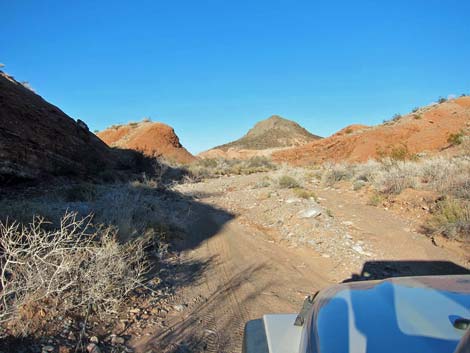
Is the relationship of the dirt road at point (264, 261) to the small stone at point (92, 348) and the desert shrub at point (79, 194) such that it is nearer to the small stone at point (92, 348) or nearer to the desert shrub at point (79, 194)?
the small stone at point (92, 348)

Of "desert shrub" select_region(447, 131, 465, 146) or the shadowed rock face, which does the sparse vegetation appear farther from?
"desert shrub" select_region(447, 131, 465, 146)

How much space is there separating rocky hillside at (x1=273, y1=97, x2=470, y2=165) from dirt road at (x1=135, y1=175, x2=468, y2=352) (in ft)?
47.7

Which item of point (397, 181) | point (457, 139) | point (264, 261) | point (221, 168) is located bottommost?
point (264, 261)

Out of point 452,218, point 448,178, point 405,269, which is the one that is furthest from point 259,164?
point 405,269

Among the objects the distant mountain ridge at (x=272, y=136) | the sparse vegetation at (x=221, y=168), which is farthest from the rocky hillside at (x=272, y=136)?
the sparse vegetation at (x=221, y=168)

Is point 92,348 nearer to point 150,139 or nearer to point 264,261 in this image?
point 264,261

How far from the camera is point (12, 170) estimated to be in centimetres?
1078

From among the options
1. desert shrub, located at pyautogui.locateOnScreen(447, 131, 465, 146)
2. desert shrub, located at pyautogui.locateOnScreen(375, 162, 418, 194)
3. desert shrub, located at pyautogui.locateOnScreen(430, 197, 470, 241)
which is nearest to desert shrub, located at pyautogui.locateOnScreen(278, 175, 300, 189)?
desert shrub, located at pyautogui.locateOnScreen(375, 162, 418, 194)

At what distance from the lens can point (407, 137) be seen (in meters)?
26.2

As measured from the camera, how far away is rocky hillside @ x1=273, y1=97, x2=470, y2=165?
24047 millimetres

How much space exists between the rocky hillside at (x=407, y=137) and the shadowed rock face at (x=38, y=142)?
662 inches

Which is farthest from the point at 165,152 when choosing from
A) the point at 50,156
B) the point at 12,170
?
the point at 12,170

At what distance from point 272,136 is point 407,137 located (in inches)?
1480

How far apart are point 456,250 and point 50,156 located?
12822mm
